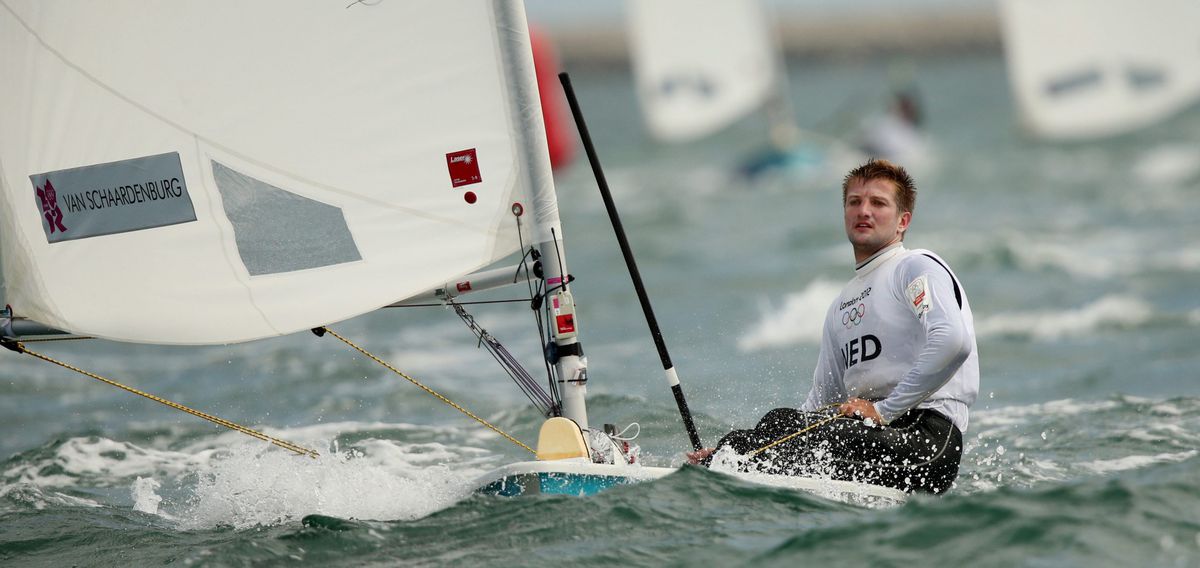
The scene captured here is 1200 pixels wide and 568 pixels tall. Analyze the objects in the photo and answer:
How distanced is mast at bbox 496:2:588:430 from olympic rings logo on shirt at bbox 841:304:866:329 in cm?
94

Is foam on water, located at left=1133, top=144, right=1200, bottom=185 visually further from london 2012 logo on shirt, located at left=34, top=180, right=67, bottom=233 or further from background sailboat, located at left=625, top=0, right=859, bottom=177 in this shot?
london 2012 logo on shirt, located at left=34, top=180, right=67, bottom=233

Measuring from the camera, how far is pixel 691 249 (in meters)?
15.4

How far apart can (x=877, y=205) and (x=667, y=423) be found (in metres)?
2.46

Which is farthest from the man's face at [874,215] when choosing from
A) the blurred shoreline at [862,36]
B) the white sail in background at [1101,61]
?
the blurred shoreline at [862,36]

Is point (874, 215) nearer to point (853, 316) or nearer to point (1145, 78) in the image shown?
point (853, 316)

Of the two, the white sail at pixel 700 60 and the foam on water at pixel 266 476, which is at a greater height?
the white sail at pixel 700 60

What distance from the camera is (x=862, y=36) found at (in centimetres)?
8406

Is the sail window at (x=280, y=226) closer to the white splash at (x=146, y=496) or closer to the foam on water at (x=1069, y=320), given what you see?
the white splash at (x=146, y=496)

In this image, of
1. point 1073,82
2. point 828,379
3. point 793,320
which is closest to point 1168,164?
point 1073,82

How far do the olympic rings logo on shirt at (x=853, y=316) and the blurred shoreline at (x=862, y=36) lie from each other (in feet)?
246

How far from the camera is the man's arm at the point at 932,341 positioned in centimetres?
423

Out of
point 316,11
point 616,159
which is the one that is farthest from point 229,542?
point 616,159

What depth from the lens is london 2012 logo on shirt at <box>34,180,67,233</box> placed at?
4.90 m

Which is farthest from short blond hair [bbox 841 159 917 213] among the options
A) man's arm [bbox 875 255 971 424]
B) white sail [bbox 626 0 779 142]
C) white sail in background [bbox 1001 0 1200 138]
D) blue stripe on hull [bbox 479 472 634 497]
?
white sail [bbox 626 0 779 142]
